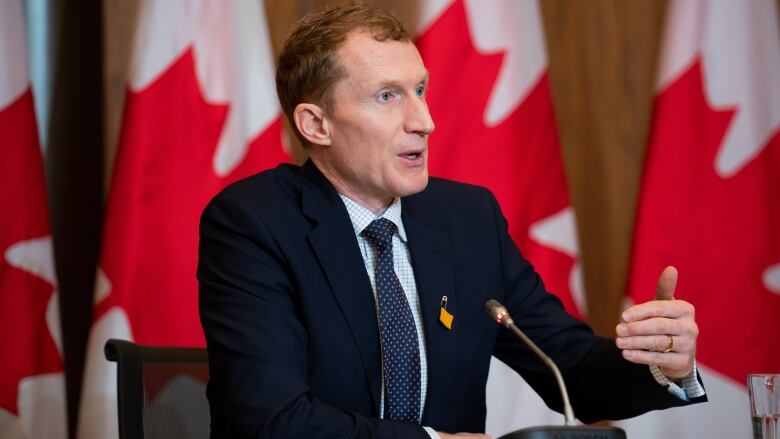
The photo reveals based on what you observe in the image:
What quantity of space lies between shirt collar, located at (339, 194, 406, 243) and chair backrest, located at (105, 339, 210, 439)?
1.62 feet

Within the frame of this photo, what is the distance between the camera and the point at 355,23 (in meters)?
2.35

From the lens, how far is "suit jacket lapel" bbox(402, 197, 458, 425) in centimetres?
222

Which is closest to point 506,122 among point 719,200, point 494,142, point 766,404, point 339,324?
point 494,142

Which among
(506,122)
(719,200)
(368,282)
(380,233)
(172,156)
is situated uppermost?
(506,122)

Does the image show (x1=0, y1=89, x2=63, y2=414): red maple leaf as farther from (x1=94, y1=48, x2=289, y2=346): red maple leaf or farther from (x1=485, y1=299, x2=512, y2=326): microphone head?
(x1=485, y1=299, x2=512, y2=326): microphone head

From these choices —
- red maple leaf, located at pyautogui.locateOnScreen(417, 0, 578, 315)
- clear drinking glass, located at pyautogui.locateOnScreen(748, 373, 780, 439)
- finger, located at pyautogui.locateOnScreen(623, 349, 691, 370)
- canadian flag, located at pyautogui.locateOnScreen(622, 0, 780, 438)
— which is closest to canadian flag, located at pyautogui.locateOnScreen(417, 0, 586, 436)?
red maple leaf, located at pyautogui.locateOnScreen(417, 0, 578, 315)

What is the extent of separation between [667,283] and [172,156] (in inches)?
74.3

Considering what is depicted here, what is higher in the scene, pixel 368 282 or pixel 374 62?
pixel 374 62

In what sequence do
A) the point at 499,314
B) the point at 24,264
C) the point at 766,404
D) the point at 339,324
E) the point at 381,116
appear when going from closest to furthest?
the point at 766,404, the point at 499,314, the point at 339,324, the point at 381,116, the point at 24,264

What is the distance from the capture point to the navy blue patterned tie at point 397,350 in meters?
2.18

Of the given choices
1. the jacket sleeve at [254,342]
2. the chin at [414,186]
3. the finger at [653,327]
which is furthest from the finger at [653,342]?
the chin at [414,186]

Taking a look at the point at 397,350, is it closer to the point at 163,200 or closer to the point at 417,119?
the point at 417,119

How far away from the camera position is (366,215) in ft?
7.75

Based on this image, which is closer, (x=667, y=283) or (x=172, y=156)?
(x=667, y=283)
